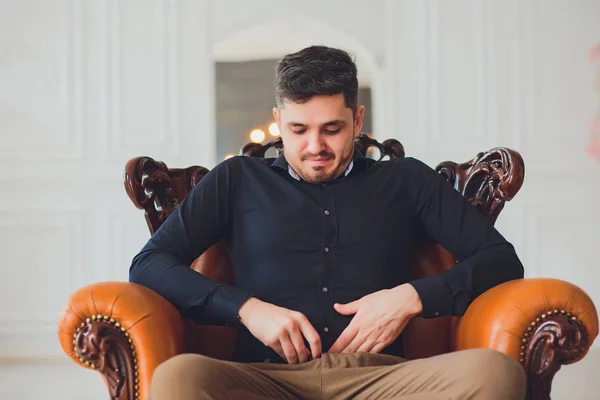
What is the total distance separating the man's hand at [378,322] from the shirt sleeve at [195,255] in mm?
234

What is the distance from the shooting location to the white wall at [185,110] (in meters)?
3.83

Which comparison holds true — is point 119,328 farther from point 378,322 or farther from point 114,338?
point 378,322

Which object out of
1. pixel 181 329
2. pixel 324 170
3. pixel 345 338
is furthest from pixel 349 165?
pixel 181 329

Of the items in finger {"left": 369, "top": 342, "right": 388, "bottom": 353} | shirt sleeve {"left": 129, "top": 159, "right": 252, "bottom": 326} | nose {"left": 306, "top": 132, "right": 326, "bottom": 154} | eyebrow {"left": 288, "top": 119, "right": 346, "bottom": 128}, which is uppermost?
eyebrow {"left": 288, "top": 119, "right": 346, "bottom": 128}

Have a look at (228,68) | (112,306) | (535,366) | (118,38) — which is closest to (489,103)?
(228,68)

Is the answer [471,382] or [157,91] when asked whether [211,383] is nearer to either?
[471,382]

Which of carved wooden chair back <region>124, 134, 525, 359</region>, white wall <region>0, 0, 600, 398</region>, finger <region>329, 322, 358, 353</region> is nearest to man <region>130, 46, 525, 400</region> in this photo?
finger <region>329, 322, 358, 353</region>

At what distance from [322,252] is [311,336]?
28 centimetres

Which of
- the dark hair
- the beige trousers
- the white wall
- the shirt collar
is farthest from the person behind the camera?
the white wall

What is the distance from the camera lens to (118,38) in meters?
3.90

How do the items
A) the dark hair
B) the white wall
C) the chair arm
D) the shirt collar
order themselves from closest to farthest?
1. the chair arm
2. the dark hair
3. the shirt collar
4. the white wall

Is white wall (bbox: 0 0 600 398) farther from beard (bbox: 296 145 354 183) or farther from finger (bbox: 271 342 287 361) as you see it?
finger (bbox: 271 342 287 361)

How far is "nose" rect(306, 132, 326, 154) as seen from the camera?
174cm

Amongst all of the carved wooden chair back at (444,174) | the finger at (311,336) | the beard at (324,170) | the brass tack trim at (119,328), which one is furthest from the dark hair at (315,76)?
the brass tack trim at (119,328)
